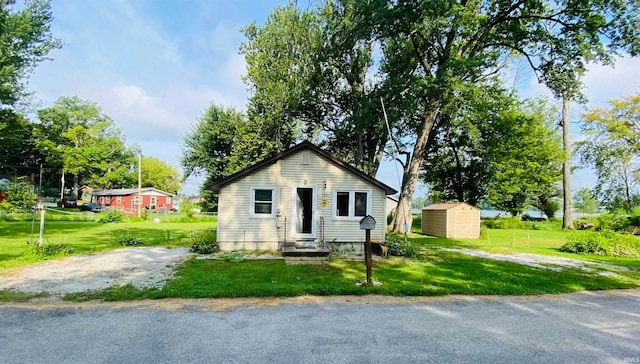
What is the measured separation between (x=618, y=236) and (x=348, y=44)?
58.0 feet

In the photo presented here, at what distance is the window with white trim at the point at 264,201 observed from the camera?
12.4 meters

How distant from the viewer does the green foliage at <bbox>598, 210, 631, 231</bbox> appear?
22158 mm

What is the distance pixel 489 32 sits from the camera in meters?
18.4

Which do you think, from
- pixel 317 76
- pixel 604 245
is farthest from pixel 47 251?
pixel 604 245

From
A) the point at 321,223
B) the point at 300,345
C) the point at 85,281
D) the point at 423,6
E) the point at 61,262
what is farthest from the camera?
the point at 423,6

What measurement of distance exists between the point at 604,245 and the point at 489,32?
12.5 metres

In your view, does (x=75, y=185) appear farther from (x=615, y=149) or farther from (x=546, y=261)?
(x=615, y=149)

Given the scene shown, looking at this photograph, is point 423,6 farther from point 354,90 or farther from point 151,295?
point 151,295

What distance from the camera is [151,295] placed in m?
6.05

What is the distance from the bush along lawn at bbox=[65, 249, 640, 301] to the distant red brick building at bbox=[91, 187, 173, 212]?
36.2m

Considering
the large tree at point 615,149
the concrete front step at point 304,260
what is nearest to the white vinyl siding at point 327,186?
the concrete front step at point 304,260

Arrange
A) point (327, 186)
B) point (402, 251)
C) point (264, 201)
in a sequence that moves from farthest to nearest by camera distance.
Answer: point (327, 186), point (264, 201), point (402, 251)

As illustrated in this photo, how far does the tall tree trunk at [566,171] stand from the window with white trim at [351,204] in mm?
23816

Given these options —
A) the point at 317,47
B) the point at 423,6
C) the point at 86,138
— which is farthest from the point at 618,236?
the point at 86,138
